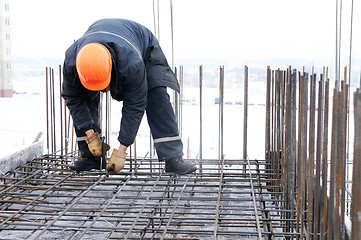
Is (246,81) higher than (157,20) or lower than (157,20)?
lower

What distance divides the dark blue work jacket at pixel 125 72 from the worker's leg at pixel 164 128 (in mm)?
108

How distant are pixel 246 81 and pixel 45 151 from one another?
2.46 meters

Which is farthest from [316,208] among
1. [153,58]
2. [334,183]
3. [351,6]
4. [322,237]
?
[351,6]

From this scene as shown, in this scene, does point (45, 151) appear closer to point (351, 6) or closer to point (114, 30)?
point (114, 30)

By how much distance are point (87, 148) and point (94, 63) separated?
1.09 meters

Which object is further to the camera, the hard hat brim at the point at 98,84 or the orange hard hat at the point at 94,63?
the hard hat brim at the point at 98,84

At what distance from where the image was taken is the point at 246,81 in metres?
4.78

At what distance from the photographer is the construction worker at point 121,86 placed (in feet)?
10.6

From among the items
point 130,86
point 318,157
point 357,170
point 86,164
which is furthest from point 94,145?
point 357,170

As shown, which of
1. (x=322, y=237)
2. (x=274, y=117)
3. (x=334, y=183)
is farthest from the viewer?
(x=274, y=117)

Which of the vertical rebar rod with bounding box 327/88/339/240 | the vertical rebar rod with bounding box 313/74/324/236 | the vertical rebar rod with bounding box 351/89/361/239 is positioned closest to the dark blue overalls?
the vertical rebar rod with bounding box 313/74/324/236

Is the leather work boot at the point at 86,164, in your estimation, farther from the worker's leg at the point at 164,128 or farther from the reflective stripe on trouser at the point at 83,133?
the worker's leg at the point at 164,128

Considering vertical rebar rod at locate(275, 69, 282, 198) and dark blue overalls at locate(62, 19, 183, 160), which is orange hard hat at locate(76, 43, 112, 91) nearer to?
dark blue overalls at locate(62, 19, 183, 160)

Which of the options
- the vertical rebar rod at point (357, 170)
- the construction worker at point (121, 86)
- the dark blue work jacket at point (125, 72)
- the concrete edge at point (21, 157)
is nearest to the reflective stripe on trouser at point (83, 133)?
the construction worker at point (121, 86)
